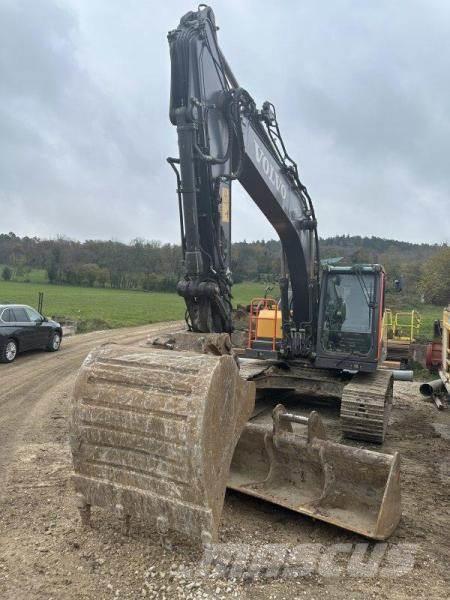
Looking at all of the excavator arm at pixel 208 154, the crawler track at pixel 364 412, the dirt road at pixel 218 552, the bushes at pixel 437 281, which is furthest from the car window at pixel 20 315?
the bushes at pixel 437 281

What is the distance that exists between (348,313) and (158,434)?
15.9ft

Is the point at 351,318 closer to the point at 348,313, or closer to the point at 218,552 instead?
the point at 348,313

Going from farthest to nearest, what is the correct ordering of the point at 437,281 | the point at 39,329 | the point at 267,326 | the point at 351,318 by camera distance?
1. the point at 437,281
2. the point at 39,329
3. the point at 267,326
4. the point at 351,318

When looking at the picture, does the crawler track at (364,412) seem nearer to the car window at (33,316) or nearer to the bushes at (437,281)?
the car window at (33,316)

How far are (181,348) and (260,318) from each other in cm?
475

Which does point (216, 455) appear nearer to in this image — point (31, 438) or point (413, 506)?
point (413, 506)

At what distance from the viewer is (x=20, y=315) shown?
1402 cm

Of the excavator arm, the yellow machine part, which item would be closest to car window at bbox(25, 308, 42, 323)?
the yellow machine part

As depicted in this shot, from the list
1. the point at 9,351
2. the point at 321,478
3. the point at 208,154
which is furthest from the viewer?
the point at 9,351

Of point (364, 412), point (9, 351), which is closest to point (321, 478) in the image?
point (364, 412)

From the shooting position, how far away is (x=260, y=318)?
898 centimetres

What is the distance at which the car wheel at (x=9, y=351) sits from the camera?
12.8 m

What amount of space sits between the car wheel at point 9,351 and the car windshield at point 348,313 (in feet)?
29.0

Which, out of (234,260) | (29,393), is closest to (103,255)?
(29,393)
